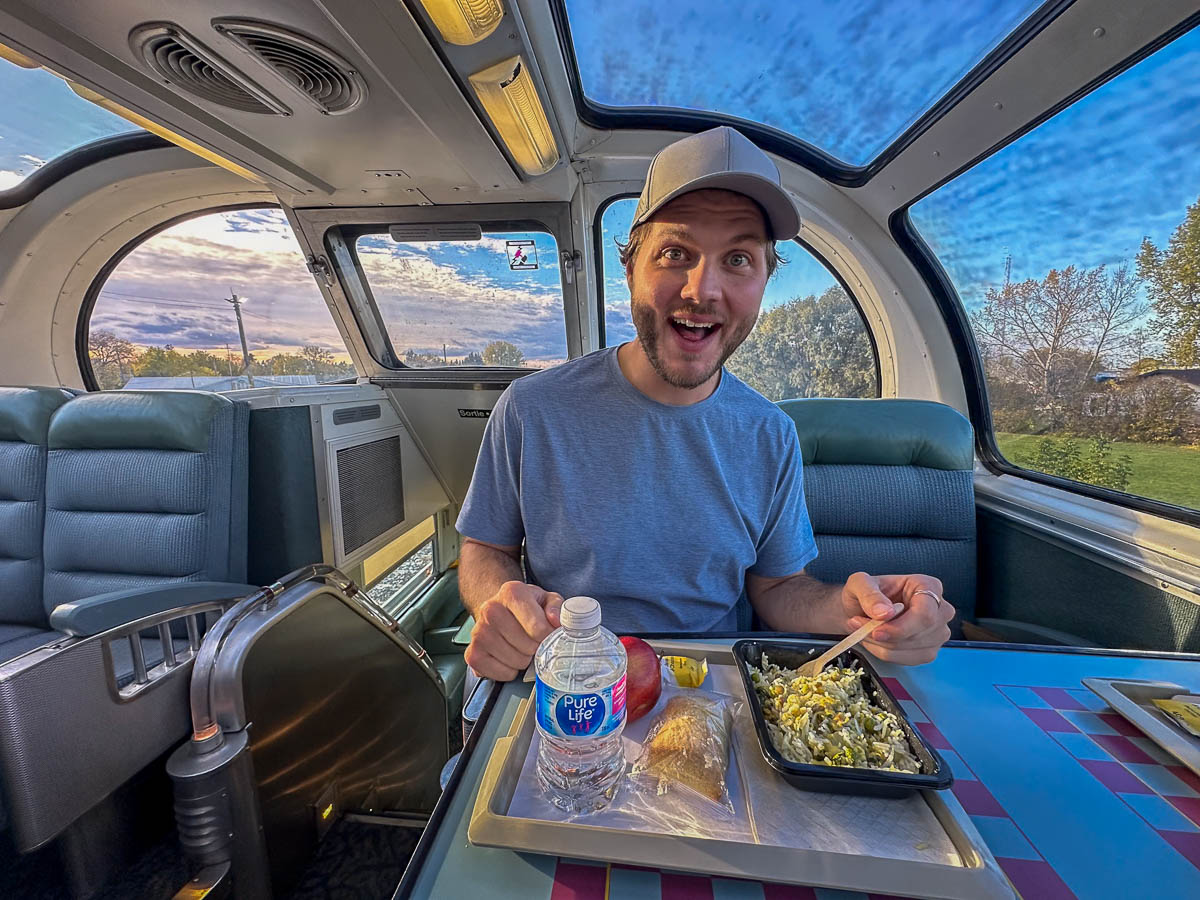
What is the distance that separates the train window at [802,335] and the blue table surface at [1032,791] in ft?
7.51

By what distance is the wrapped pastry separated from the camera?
2.32ft

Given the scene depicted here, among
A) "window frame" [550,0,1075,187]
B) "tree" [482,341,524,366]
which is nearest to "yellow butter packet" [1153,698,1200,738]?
"window frame" [550,0,1075,187]

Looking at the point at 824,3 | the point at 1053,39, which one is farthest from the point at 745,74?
the point at 1053,39

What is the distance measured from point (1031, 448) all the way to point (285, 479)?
3606 mm

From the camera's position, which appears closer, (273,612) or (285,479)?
(273,612)

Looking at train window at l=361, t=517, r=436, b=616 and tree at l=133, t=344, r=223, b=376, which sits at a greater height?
tree at l=133, t=344, r=223, b=376

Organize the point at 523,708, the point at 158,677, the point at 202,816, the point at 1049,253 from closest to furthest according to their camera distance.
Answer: the point at 523,708 < the point at 202,816 < the point at 158,677 < the point at 1049,253

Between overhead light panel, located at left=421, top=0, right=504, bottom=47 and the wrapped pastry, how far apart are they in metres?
1.84

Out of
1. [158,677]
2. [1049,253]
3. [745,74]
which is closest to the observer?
[158,677]

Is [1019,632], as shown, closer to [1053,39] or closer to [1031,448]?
[1031,448]

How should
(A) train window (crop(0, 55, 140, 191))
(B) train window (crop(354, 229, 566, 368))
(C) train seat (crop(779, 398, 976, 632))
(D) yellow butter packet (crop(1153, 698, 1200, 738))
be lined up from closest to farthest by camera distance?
(D) yellow butter packet (crop(1153, 698, 1200, 738)) → (C) train seat (crop(779, 398, 976, 632)) → (A) train window (crop(0, 55, 140, 191)) → (B) train window (crop(354, 229, 566, 368))

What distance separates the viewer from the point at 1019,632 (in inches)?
72.7

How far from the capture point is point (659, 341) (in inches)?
53.4

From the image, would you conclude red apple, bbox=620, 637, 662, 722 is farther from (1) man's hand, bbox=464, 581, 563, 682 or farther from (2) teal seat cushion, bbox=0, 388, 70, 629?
(2) teal seat cushion, bbox=0, 388, 70, 629
